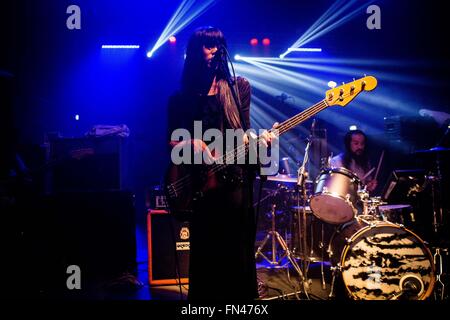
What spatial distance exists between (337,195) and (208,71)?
2.40m

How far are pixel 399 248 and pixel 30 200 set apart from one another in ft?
14.2

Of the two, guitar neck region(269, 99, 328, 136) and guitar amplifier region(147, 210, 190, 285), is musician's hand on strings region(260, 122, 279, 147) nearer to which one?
guitar neck region(269, 99, 328, 136)

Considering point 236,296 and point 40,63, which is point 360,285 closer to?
point 236,296

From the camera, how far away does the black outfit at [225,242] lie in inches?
84.2

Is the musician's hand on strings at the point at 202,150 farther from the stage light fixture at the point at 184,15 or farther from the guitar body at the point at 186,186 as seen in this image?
the stage light fixture at the point at 184,15

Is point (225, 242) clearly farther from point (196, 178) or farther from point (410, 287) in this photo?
point (410, 287)

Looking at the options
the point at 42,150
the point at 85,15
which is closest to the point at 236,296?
the point at 42,150

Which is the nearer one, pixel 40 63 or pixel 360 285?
pixel 360 285

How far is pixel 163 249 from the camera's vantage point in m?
4.92

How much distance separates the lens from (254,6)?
8258mm

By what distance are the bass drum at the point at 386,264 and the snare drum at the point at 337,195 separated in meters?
0.27

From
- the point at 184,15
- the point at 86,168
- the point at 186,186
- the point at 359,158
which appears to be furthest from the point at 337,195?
the point at 184,15

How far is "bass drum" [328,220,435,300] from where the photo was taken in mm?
3871

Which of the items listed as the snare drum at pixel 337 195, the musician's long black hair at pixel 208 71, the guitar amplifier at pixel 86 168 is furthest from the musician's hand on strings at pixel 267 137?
the guitar amplifier at pixel 86 168
